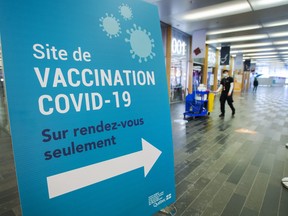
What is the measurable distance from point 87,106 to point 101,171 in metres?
0.39

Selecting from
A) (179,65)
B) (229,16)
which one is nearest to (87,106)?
(229,16)

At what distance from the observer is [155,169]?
4.42 ft

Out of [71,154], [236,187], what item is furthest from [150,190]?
[236,187]

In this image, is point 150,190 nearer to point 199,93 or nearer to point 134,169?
point 134,169

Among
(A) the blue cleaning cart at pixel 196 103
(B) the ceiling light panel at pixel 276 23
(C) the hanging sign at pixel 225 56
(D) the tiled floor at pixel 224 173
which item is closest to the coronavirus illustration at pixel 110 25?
(D) the tiled floor at pixel 224 173

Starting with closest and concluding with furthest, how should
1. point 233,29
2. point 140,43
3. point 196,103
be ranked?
point 140,43
point 196,103
point 233,29

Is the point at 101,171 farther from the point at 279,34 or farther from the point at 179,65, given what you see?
the point at 279,34

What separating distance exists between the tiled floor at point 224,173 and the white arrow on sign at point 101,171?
2.91ft

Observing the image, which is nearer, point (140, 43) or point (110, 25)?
point (110, 25)

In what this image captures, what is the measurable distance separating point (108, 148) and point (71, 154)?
8.6 inches

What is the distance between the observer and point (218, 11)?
21.0 feet

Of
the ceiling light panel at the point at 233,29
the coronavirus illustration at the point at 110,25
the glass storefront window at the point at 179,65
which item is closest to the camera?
the coronavirus illustration at the point at 110,25

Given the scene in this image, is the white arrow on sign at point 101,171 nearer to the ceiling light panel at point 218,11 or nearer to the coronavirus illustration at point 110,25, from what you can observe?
the coronavirus illustration at point 110,25

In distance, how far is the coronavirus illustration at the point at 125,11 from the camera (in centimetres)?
117
